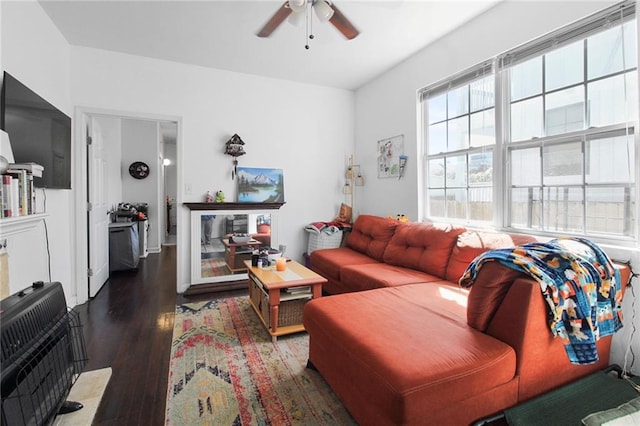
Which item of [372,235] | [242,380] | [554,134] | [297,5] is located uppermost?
→ [297,5]

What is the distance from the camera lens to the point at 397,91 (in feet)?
12.7

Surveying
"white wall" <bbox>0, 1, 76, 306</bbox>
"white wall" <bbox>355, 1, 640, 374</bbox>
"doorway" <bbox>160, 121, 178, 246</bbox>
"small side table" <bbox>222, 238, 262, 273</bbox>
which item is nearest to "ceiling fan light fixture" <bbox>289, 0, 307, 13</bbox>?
"white wall" <bbox>355, 1, 640, 374</bbox>

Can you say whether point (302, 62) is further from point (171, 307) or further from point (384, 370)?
point (384, 370)

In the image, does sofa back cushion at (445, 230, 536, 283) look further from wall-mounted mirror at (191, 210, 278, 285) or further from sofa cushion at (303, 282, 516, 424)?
wall-mounted mirror at (191, 210, 278, 285)

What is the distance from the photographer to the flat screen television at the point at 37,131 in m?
2.06

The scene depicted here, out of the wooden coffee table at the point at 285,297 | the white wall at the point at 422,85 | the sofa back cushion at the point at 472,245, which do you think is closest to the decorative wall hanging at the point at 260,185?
the white wall at the point at 422,85

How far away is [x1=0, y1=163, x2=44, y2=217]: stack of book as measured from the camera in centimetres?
175

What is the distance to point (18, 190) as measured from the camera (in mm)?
1861

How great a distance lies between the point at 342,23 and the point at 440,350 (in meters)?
2.27

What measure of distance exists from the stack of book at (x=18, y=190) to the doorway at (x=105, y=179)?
143cm

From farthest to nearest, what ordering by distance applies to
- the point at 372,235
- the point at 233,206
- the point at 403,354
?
the point at 233,206, the point at 372,235, the point at 403,354

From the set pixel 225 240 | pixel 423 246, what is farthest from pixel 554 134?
pixel 225 240

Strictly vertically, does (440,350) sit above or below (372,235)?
below

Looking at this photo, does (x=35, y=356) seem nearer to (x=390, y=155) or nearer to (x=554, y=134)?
(x=554, y=134)
